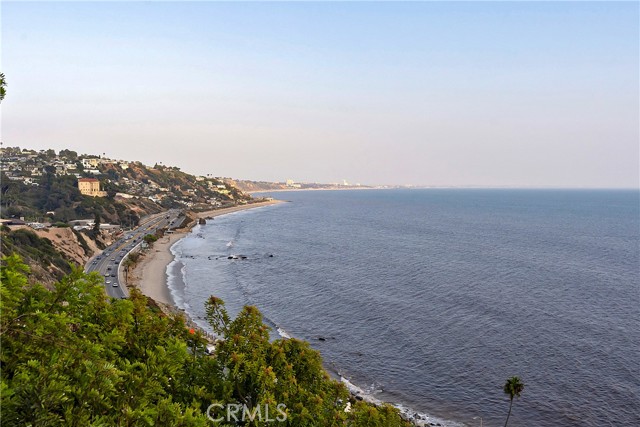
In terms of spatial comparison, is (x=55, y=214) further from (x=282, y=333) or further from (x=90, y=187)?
(x=282, y=333)

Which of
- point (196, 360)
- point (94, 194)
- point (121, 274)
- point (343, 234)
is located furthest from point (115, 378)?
point (94, 194)

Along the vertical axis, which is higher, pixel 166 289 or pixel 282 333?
pixel 282 333

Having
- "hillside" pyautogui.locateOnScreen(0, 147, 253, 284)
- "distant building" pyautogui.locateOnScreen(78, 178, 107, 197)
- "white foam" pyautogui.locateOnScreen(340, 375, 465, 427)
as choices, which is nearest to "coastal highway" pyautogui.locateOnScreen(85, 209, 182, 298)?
"hillside" pyautogui.locateOnScreen(0, 147, 253, 284)

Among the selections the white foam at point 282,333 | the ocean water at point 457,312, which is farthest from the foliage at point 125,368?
the white foam at point 282,333

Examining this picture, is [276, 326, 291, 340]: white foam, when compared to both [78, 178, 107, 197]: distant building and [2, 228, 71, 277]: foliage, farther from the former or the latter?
[78, 178, 107, 197]: distant building

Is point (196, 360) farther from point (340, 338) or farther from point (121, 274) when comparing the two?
point (121, 274)

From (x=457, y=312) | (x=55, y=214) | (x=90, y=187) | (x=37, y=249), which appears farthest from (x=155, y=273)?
(x=90, y=187)

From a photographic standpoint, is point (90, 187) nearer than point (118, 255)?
No
